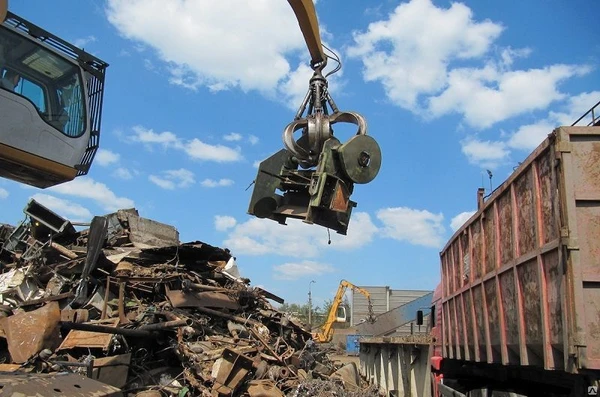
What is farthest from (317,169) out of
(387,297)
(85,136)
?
(387,297)

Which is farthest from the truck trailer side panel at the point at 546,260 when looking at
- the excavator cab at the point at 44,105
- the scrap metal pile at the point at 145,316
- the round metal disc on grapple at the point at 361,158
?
the scrap metal pile at the point at 145,316

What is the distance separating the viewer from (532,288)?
479cm

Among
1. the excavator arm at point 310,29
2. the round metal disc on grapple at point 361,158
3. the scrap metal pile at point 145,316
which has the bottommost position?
the scrap metal pile at point 145,316

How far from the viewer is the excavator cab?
475 centimetres

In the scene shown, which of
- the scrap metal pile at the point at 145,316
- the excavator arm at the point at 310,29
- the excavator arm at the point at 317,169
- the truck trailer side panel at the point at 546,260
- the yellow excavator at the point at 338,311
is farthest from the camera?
the yellow excavator at the point at 338,311

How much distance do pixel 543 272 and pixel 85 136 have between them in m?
4.52

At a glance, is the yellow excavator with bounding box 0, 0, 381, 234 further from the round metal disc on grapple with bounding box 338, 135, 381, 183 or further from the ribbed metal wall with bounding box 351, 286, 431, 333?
the ribbed metal wall with bounding box 351, 286, 431, 333

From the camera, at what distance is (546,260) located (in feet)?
14.7

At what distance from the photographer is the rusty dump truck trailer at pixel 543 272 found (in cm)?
405

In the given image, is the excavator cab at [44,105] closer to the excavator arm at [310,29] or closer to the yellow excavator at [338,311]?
the excavator arm at [310,29]

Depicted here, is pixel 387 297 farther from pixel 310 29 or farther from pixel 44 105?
pixel 44 105

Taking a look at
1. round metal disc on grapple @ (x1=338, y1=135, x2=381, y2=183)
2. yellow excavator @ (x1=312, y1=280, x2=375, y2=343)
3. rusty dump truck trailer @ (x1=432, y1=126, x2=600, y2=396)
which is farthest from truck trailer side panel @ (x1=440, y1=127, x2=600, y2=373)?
yellow excavator @ (x1=312, y1=280, x2=375, y2=343)

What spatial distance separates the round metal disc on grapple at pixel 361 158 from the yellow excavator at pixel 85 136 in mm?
12

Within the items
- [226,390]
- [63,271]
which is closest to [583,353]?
[226,390]
